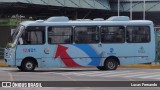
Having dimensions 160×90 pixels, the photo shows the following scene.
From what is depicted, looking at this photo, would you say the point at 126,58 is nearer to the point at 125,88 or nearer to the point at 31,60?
the point at 31,60

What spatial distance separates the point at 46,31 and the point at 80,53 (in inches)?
93.5

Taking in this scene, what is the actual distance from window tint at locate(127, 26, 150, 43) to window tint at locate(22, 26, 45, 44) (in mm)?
5144

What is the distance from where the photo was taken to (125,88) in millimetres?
16844

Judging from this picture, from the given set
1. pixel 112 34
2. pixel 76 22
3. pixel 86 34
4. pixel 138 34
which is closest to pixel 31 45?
pixel 76 22

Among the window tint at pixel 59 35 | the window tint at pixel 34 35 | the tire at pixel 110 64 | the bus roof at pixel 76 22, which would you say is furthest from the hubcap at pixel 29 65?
the tire at pixel 110 64

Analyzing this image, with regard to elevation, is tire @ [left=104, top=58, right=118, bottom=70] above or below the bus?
below

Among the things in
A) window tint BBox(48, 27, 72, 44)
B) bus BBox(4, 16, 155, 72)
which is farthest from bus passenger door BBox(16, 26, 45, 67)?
window tint BBox(48, 27, 72, 44)

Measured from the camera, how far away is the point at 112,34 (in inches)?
1118

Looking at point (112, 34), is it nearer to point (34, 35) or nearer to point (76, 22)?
point (76, 22)

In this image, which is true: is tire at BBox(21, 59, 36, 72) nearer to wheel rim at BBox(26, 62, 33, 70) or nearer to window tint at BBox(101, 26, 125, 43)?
wheel rim at BBox(26, 62, 33, 70)

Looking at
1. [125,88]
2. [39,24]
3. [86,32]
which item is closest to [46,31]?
[39,24]

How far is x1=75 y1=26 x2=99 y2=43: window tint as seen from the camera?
2797 centimetres

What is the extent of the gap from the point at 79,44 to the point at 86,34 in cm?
71

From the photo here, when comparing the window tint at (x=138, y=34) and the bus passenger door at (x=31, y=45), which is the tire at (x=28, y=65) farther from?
the window tint at (x=138, y=34)
